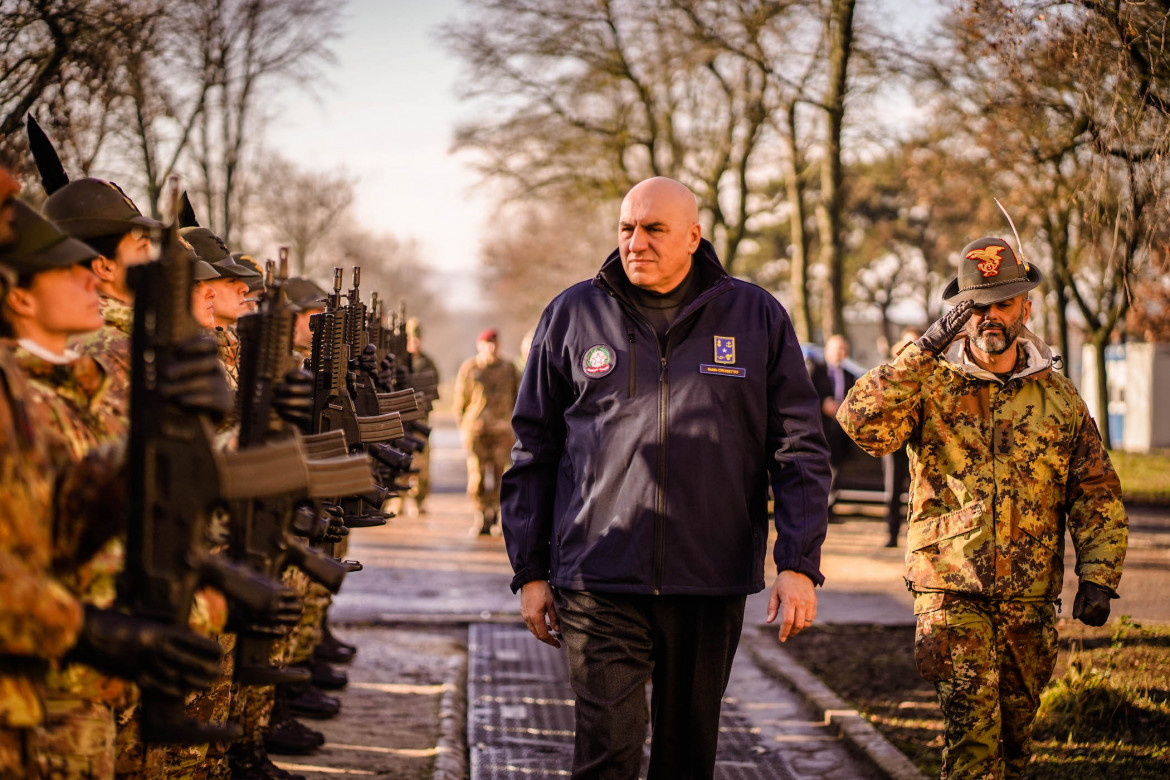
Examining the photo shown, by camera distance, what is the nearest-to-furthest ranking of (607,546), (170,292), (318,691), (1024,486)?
(170,292) → (607,546) → (1024,486) → (318,691)

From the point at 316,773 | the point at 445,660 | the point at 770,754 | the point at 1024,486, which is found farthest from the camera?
the point at 445,660

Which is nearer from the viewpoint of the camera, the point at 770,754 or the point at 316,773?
the point at 316,773

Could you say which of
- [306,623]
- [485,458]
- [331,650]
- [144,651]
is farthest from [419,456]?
[144,651]

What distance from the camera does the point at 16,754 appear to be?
9.28ft

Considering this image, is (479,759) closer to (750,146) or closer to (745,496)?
(745,496)

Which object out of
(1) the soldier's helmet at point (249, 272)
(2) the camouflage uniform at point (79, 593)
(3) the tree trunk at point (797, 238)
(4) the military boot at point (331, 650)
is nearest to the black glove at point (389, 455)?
(1) the soldier's helmet at point (249, 272)

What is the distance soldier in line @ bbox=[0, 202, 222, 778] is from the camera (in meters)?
2.62

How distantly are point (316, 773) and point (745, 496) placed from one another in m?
3.06

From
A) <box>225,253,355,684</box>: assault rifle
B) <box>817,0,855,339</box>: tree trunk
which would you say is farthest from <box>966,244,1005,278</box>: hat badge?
<box>817,0,855,339</box>: tree trunk

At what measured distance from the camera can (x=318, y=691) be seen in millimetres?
7617

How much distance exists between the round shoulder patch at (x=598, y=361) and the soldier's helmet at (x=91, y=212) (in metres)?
1.47

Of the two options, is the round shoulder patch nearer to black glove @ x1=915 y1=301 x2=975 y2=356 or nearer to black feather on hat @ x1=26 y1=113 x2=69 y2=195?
black glove @ x1=915 y1=301 x2=975 y2=356

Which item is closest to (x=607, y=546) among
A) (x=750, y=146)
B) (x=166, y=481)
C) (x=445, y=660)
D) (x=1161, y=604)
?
(x=166, y=481)

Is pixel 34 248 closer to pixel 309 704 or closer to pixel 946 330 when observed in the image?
pixel 946 330
